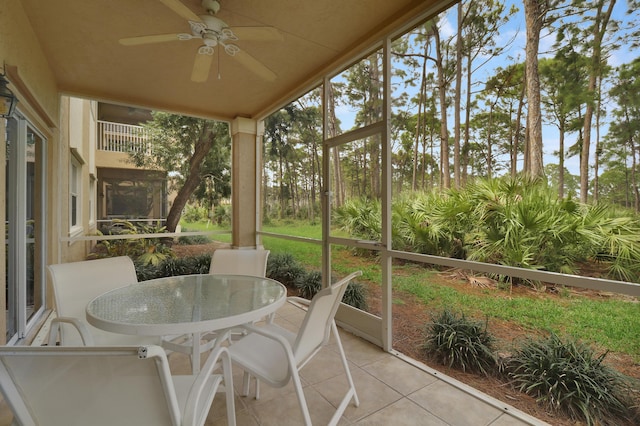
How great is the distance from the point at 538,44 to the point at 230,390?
2.80 m

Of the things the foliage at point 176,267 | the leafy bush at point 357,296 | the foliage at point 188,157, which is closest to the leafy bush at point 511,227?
the leafy bush at point 357,296

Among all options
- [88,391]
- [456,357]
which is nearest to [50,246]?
[88,391]

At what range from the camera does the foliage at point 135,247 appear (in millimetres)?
4879

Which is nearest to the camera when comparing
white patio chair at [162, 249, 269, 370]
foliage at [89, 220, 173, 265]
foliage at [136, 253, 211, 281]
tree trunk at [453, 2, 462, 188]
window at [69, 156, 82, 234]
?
tree trunk at [453, 2, 462, 188]

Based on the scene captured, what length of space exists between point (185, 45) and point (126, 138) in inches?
130

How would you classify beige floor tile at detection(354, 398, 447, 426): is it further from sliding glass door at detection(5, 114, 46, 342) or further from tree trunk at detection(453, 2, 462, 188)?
sliding glass door at detection(5, 114, 46, 342)

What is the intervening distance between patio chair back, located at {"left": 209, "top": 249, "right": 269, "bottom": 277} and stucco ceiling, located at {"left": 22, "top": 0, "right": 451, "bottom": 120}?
6.43 ft

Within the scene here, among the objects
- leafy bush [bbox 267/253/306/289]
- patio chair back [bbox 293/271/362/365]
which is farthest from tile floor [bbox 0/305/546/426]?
leafy bush [bbox 267/253/306/289]

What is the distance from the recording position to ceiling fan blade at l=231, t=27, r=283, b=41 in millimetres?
2023

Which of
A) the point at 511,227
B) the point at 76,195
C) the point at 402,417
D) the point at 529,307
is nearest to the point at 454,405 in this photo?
the point at 402,417

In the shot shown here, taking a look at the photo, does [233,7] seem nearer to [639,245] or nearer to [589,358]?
[639,245]

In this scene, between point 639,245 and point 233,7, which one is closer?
point 639,245

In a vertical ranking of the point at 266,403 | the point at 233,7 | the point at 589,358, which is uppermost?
the point at 233,7

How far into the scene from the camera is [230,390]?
4.61ft
